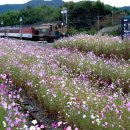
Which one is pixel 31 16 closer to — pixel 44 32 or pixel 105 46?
pixel 44 32

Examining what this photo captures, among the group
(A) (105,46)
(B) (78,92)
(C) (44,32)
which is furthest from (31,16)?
(B) (78,92)

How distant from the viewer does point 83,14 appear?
2630 inches

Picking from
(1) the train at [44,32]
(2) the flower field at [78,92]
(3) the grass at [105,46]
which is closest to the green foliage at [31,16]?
(1) the train at [44,32]

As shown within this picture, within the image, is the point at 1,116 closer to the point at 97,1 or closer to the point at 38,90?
the point at 38,90

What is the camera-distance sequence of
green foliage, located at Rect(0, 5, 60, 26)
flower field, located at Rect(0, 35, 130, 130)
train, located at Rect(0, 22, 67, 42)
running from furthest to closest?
green foliage, located at Rect(0, 5, 60, 26), train, located at Rect(0, 22, 67, 42), flower field, located at Rect(0, 35, 130, 130)

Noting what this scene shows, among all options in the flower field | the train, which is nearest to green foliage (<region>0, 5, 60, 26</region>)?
the train

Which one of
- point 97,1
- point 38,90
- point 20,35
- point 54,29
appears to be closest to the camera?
point 38,90

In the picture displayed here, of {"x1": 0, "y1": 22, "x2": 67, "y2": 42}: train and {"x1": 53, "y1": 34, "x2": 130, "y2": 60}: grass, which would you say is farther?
{"x1": 0, "y1": 22, "x2": 67, "y2": 42}: train

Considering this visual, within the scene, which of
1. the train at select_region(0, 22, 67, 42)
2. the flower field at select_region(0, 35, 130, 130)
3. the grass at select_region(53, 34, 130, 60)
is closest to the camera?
the flower field at select_region(0, 35, 130, 130)

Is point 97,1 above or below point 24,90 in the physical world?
above

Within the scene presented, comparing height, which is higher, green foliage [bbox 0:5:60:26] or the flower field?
green foliage [bbox 0:5:60:26]

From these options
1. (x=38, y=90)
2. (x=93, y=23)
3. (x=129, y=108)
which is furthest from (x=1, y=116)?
(x=93, y=23)

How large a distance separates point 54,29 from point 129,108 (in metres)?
42.0

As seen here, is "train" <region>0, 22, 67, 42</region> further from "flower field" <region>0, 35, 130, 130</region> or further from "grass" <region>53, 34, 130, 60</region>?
→ "flower field" <region>0, 35, 130, 130</region>
